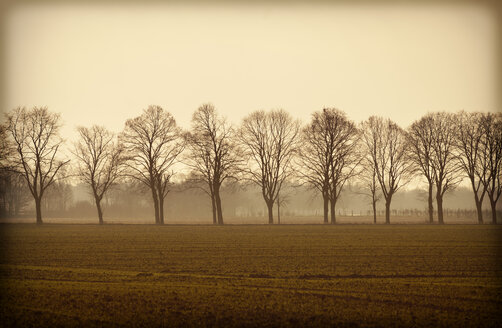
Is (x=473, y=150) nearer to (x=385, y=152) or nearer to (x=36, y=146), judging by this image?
(x=385, y=152)

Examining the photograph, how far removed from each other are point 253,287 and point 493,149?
40028 millimetres

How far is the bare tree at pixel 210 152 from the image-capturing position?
46062 mm

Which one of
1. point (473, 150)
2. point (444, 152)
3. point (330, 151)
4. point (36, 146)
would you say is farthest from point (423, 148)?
point (36, 146)

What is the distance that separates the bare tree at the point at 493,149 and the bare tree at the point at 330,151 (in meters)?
12.3

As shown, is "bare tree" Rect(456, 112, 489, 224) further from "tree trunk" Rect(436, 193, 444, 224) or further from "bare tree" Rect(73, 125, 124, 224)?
"bare tree" Rect(73, 125, 124, 224)

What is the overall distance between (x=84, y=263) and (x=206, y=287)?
6.51 metres

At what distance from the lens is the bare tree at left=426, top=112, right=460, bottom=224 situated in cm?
4644

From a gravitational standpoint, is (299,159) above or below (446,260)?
above

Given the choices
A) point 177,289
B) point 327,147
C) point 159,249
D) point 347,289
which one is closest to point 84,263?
point 159,249

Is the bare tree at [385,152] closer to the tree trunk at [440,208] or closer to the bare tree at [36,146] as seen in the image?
the tree trunk at [440,208]

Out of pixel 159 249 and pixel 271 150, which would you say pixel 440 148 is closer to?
pixel 271 150

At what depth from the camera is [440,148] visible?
4697cm

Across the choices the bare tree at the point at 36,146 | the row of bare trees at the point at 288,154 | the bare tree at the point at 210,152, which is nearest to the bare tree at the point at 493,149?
the row of bare trees at the point at 288,154

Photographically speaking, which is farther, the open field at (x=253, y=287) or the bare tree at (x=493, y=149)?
the bare tree at (x=493, y=149)
